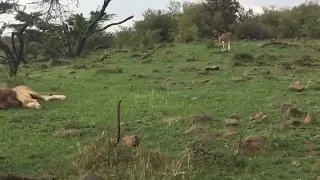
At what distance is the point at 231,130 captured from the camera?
7785 millimetres

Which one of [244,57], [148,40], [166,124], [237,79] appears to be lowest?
[166,124]

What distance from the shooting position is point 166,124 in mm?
8367

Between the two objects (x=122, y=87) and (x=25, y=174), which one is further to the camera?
(x=122, y=87)

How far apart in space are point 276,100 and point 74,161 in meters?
A: 5.56

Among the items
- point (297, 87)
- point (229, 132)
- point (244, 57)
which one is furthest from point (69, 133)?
point (244, 57)

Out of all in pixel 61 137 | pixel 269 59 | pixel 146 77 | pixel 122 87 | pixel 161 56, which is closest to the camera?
pixel 61 137

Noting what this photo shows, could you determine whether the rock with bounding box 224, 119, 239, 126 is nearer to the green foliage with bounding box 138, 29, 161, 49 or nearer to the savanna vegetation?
the savanna vegetation

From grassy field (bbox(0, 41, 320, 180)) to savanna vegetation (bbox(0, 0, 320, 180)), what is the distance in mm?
16

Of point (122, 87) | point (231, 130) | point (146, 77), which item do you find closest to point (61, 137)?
point (231, 130)

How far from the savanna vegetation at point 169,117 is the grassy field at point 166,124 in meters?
0.02

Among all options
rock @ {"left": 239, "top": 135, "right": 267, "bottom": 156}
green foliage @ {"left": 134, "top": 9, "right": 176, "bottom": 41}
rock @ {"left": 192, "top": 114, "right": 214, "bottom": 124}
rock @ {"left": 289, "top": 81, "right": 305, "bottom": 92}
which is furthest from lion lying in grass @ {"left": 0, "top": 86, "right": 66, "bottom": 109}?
green foliage @ {"left": 134, "top": 9, "right": 176, "bottom": 41}

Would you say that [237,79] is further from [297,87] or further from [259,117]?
[259,117]

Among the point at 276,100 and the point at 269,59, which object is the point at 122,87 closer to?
the point at 276,100

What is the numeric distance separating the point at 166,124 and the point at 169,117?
58cm
